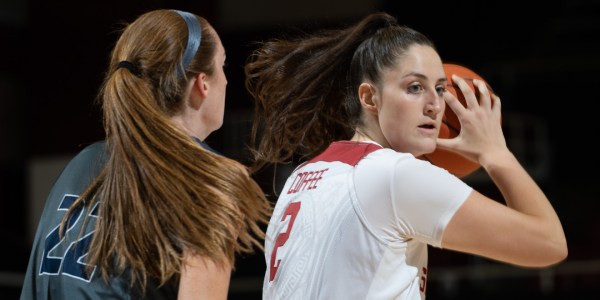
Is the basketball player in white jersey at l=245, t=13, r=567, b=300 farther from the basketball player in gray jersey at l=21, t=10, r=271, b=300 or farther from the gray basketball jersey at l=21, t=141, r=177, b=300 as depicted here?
the gray basketball jersey at l=21, t=141, r=177, b=300

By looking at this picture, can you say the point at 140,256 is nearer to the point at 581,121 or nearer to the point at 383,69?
the point at 383,69

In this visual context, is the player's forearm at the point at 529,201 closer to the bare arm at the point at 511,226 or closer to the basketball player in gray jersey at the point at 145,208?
the bare arm at the point at 511,226

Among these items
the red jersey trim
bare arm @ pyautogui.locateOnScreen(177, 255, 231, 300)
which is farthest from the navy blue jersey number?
the red jersey trim

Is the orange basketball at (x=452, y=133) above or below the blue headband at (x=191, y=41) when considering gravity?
below

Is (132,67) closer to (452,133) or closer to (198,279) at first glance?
(198,279)

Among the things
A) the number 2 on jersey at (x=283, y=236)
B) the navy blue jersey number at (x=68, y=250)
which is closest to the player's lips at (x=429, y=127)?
the number 2 on jersey at (x=283, y=236)

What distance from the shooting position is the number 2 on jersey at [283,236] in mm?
2443

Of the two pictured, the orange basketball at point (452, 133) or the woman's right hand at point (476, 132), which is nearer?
the woman's right hand at point (476, 132)

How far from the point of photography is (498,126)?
2475 mm

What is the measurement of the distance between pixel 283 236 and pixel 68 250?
60 cm

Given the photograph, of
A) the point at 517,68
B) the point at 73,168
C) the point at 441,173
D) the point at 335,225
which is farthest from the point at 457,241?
the point at 517,68

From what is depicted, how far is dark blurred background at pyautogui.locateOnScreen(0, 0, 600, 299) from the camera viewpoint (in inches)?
379

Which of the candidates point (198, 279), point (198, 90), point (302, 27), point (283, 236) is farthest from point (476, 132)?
point (302, 27)

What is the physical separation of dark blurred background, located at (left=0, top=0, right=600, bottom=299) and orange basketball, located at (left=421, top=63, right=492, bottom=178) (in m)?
6.44
